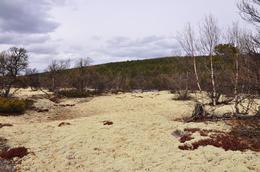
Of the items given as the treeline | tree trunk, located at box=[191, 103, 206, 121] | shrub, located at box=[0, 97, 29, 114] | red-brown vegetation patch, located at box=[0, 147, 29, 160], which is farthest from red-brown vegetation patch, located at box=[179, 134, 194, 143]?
shrub, located at box=[0, 97, 29, 114]

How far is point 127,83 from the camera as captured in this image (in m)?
84.4

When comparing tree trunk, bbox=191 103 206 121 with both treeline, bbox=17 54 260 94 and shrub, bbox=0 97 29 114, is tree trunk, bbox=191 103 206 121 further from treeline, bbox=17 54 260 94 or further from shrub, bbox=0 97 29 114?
shrub, bbox=0 97 29 114

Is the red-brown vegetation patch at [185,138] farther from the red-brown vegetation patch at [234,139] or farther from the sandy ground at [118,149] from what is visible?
the sandy ground at [118,149]

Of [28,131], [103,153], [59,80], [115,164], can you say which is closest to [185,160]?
[115,164]

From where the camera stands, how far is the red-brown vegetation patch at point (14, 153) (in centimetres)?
1670

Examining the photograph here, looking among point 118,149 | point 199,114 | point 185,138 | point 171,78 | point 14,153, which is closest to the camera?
point 118,149

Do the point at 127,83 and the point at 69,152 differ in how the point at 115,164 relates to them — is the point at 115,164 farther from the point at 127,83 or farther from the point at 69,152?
the point at 127,83

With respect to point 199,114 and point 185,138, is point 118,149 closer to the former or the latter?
point 185,138

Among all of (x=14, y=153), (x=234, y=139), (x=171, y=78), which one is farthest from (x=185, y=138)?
(x=171, y=78)

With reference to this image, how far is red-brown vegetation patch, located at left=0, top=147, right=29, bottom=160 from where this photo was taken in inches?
658

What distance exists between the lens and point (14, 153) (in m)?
17.0

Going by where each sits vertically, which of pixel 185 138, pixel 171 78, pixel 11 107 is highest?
pixel 171 78

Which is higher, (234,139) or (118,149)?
(234,139)

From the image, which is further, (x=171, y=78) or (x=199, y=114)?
(x=171, y=78)
